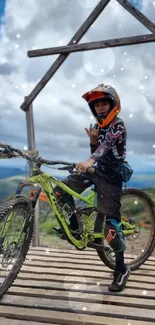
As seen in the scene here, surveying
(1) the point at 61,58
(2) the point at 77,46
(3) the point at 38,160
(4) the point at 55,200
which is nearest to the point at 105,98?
(3) the point at 38,160

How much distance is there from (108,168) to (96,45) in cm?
172

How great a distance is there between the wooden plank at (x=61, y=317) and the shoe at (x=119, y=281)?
22.6 inches

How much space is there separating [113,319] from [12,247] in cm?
86

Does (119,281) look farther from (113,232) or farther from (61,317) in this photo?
(61,317)

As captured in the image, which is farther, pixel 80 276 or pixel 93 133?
pixel 80 276

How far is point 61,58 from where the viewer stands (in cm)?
520

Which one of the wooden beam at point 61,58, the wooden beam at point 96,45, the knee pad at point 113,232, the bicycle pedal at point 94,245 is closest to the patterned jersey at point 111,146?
the knee pad at point 113,232

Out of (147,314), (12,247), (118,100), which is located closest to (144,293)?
(147,314)

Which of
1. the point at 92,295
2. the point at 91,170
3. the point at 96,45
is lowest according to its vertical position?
the point at 92,295

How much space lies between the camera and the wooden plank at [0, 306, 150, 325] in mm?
3049

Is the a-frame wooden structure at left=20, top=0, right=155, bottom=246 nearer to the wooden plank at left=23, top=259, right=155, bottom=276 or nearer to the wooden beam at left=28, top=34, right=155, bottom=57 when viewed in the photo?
the wooden beam at left=28, top=34, right=155, bottom=57

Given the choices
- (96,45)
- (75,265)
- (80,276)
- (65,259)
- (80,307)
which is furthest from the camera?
(96,45)

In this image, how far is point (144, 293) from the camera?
3.68 meters

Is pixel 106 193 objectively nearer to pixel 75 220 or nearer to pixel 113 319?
pixel 75 220
